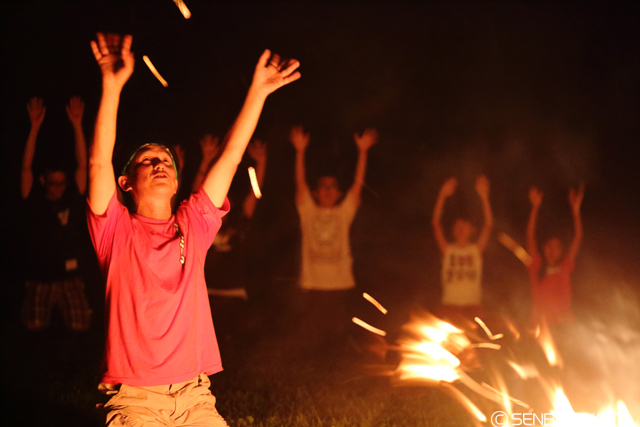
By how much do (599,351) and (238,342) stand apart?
12.7 ft

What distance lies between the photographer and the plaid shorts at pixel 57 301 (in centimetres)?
688

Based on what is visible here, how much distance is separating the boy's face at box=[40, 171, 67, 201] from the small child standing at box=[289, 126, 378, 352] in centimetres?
261

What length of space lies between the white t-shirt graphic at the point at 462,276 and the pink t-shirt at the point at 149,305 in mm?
4105

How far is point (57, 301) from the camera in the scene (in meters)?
7.00

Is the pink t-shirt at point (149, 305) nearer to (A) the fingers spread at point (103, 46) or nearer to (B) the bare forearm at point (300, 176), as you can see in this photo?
(A) the fingers spread at point (103, 46)

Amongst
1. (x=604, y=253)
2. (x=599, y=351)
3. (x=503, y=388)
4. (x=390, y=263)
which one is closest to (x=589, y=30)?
(x=604, y=253)

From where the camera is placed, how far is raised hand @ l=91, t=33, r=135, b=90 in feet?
9.00

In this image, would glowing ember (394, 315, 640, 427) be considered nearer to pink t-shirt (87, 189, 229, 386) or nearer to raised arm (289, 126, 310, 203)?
raised arm (289, 126, 310, 203)

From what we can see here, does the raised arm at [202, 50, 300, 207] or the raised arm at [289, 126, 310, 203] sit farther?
the raised arm at [289, 126, 310, 203]

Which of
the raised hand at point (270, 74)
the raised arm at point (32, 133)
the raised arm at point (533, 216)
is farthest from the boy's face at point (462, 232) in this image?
the raised arm at point (32, 133)

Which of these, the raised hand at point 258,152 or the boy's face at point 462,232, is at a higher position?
the raised hand at point 258,152

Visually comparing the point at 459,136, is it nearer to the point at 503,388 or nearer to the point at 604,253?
the point at 604,253

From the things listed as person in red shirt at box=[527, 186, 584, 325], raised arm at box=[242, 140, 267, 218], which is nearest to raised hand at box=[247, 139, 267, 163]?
raised arm at box=[242, 140, 267, 218]

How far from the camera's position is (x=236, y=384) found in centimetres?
558
